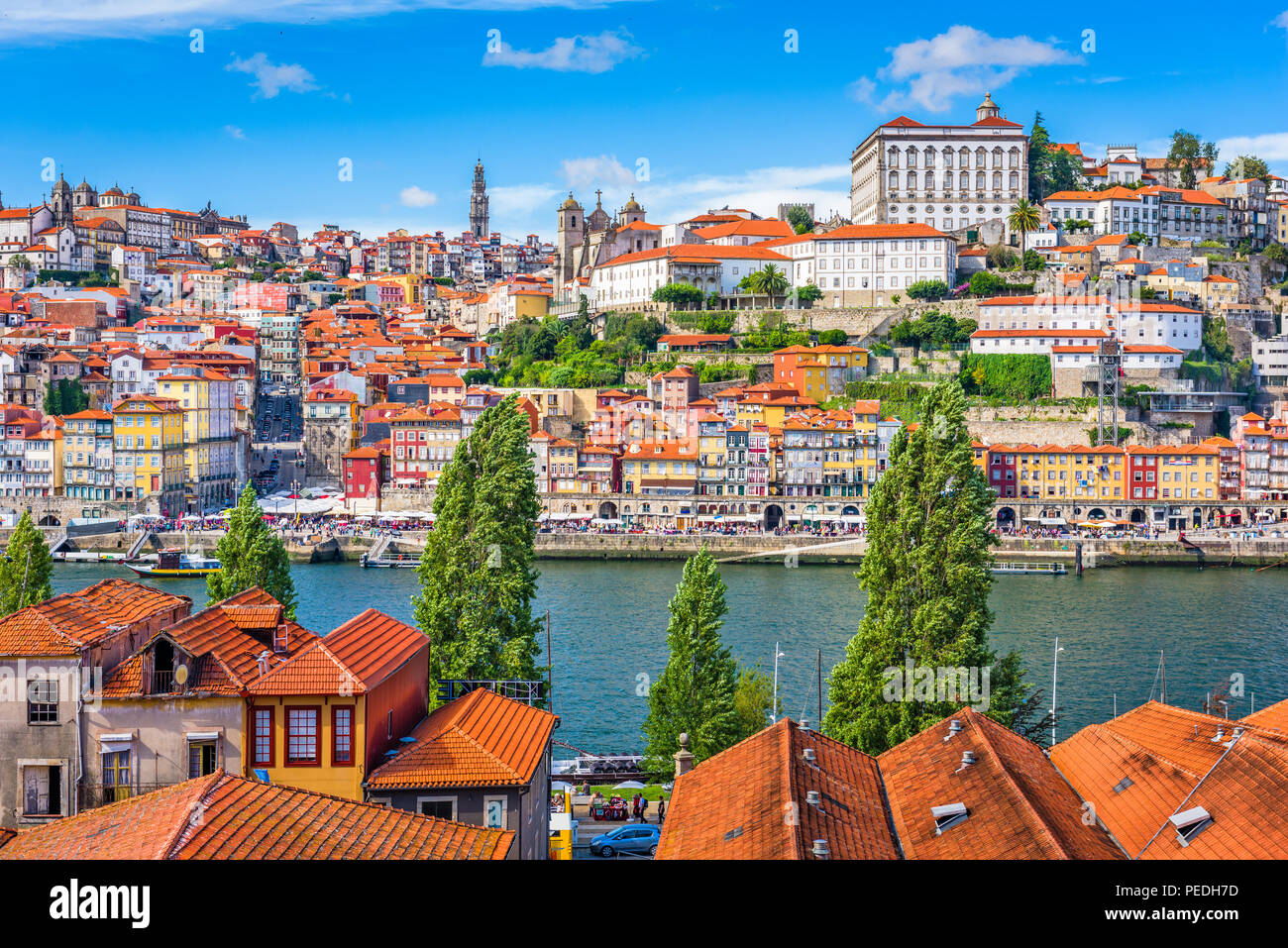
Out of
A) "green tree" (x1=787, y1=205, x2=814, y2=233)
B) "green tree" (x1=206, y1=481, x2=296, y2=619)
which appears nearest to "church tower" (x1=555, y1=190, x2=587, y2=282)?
"green tree" (x1=787, y1=205, x2=814, y2=233)

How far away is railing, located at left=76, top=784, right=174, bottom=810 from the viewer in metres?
6.28

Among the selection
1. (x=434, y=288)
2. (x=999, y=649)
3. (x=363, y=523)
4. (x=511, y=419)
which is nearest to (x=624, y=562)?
(x=363, y=523)

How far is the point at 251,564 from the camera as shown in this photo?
14.5 m

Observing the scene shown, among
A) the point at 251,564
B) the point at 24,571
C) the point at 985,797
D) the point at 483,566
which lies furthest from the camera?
the point at 251,564

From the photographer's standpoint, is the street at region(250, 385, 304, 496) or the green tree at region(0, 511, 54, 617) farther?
the street at region(250, 385, 304, 496)

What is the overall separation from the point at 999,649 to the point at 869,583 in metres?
→ 10.8

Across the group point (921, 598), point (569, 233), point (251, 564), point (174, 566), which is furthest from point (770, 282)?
point (921, 598)

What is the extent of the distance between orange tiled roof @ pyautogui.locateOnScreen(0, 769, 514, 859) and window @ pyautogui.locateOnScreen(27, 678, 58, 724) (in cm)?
260

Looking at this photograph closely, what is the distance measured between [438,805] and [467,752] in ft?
1.20

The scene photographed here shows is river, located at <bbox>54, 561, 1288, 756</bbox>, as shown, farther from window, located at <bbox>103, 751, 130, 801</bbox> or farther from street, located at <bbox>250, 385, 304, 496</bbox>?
street, located at <bbox>250, 385, 304, 496</bbox>

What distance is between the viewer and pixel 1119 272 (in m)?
46.6

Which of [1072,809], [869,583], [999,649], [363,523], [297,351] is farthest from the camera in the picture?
[297,351]

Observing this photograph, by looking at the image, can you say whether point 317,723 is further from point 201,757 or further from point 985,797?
point 985,797
